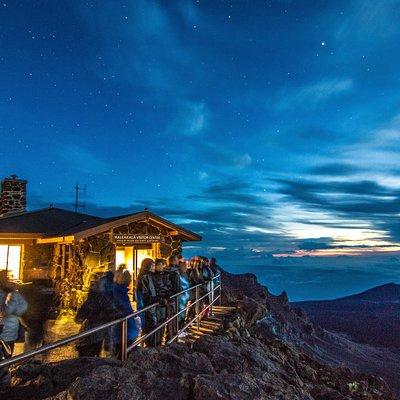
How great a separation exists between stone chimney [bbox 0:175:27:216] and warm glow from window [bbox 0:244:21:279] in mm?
4736

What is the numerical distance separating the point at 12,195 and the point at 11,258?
559cm

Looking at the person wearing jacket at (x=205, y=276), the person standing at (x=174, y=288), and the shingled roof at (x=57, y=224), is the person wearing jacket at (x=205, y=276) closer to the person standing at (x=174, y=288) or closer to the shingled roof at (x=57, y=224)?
the person standing at (x=174, y=288)

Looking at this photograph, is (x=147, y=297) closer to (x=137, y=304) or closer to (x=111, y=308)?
(x=137, y=304)

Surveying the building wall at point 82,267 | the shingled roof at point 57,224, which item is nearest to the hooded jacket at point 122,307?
the shingled roof at point 57,224

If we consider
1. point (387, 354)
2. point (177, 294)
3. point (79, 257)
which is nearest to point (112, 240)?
point (79, 257)

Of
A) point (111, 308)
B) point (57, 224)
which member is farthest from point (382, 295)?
point (111, 308)

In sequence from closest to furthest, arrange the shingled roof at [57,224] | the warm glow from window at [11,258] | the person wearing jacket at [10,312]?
1. the person wearing jacket at [10,312]
2. the shingled roof at [57,224]
3. the warm glow from window at [11,258]

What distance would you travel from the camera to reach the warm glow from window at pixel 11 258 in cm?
1298

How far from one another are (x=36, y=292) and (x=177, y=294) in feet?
27.0

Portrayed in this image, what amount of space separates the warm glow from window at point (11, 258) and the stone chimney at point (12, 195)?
4736 millimetres

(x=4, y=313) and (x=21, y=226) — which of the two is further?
(x=21, y=226)

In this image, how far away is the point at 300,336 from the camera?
95.0ft

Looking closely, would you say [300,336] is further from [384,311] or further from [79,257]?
[384,311]

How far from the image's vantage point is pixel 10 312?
5477 mm
